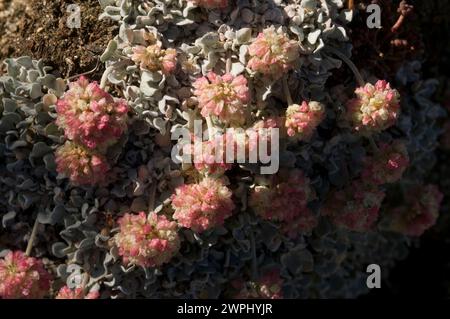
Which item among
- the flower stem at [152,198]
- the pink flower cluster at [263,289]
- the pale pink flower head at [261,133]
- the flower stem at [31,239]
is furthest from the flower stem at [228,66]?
the flower stem at [31,239]

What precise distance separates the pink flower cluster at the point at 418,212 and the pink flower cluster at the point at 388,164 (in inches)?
18.7

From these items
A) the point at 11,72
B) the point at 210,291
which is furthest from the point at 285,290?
the point at 11,72

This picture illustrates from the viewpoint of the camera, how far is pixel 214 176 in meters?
2.33

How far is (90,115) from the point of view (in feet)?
7.33

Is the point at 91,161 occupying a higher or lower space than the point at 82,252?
higher

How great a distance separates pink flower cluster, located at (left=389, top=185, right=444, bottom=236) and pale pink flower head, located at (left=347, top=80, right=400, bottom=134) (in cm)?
67

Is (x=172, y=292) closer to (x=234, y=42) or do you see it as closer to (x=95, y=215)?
(x=95, y=215)

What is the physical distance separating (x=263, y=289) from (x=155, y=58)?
3.42 ft

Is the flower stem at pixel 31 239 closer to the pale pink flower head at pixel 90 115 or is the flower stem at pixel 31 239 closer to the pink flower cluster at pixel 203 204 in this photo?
the pale pink flower head at pixel 90 115


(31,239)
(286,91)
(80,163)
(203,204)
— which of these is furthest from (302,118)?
(31,239)

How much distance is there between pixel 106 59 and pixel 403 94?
1.42 meters

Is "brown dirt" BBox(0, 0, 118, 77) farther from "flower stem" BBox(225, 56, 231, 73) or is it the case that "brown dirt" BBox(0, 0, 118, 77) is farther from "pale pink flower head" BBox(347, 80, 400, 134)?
"pale pink flower head" BBox(347, 80, 400, 134)

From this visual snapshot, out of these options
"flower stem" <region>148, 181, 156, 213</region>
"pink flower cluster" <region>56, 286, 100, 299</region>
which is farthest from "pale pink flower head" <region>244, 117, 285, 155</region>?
"pink flower cluster" <region>56, 286, 100, 299</region>

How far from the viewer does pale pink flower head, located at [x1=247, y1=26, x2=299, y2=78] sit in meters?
2.29
